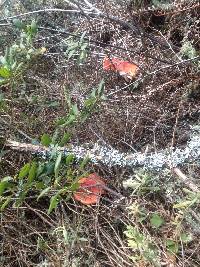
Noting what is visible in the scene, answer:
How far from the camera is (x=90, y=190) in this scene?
208 cm

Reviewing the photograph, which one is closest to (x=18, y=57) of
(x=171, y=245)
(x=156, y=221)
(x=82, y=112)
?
(x=82, y=112)

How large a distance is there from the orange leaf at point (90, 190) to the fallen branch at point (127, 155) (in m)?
0.08

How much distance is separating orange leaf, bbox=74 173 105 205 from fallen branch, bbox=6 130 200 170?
8 centimetres

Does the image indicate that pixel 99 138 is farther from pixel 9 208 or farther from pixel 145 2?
pixel 145 2

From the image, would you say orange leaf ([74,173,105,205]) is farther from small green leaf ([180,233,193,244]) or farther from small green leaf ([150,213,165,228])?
small green leaf ([180,233,193,244])

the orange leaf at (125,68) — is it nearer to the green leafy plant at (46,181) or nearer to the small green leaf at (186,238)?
the green leafy plant at (46,181)

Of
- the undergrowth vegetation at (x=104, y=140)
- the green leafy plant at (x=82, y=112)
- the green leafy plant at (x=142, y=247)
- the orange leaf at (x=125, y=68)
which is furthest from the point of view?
the orange leaf at (x=125, y=68)

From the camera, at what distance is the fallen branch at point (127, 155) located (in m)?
2.03

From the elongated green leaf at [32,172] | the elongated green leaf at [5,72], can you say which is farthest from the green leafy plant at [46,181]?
the elongated green leaf at [5,72]

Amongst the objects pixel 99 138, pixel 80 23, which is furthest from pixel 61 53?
pixel 99 138

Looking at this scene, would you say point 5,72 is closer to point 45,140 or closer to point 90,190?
point 45,140

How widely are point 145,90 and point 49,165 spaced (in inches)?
29.2

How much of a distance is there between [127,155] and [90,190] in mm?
235

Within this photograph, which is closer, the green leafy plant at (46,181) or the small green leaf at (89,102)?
the green leafy plant at (46,181)
